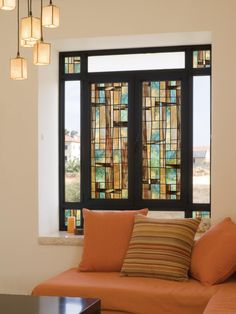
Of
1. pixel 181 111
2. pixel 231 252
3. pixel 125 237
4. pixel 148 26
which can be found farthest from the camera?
pixel 181 111

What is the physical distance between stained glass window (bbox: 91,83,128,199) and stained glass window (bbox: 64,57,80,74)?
9.1 inches

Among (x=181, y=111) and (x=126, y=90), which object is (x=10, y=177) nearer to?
(x=126, y=90)

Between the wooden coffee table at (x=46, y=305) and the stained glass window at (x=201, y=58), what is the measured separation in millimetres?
2571

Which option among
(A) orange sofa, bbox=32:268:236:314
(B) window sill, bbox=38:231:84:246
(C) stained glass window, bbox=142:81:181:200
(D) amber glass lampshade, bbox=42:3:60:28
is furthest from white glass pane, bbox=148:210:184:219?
(D) amber glass lampshade, bbox=42:3:60:28

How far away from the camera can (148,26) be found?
4.69 metres

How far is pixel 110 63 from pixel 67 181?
1.20m

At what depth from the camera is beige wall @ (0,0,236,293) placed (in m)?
4.50

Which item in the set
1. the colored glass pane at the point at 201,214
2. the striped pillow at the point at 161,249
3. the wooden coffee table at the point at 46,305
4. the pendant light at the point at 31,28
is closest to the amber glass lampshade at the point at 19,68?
the pendant light at the point at 31,28

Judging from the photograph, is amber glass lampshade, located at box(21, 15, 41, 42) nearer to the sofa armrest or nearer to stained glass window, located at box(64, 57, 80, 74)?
the sofa armrest

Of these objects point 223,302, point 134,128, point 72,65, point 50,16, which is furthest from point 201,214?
point 50,16

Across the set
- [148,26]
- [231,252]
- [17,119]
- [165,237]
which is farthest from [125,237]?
Result: [148,26]

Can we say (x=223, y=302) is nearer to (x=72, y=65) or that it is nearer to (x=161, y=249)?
(x=161, y=249)

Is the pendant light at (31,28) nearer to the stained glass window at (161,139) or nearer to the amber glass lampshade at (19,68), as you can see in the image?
the amber glass lampshade at (19,68)

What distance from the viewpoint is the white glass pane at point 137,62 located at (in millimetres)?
5105
